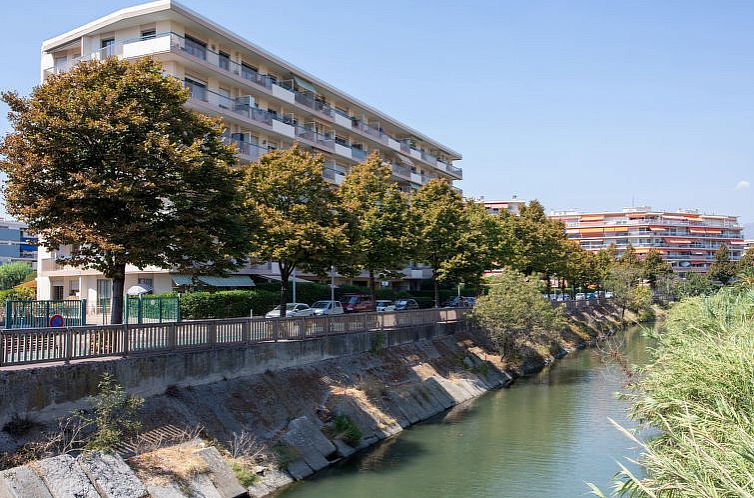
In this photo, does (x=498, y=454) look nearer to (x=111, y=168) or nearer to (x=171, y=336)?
(x=171, y=336)

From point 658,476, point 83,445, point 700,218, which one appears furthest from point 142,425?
point 700,218

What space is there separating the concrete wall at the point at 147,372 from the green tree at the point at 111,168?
361 centimetres

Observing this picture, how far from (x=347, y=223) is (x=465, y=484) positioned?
16.2 metres

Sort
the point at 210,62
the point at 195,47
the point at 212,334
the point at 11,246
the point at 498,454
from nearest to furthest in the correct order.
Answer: the point at 212,334
the point at 498,454
the point at 195,47
the point at 210,62
the point at 11,246

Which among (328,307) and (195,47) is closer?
(195,47)

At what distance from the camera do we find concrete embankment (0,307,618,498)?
18.2 m

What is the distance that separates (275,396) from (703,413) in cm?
1657

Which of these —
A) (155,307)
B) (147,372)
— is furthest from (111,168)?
(147,372)

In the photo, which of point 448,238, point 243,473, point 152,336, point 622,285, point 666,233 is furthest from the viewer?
point 666,233

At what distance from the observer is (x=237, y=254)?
25.5 metres

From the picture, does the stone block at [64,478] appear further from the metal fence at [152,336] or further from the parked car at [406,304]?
the parked car at [406,304]

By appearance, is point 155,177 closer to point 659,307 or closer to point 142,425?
point 142,425

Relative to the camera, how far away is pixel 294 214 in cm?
3203

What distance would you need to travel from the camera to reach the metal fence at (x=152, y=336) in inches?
701
